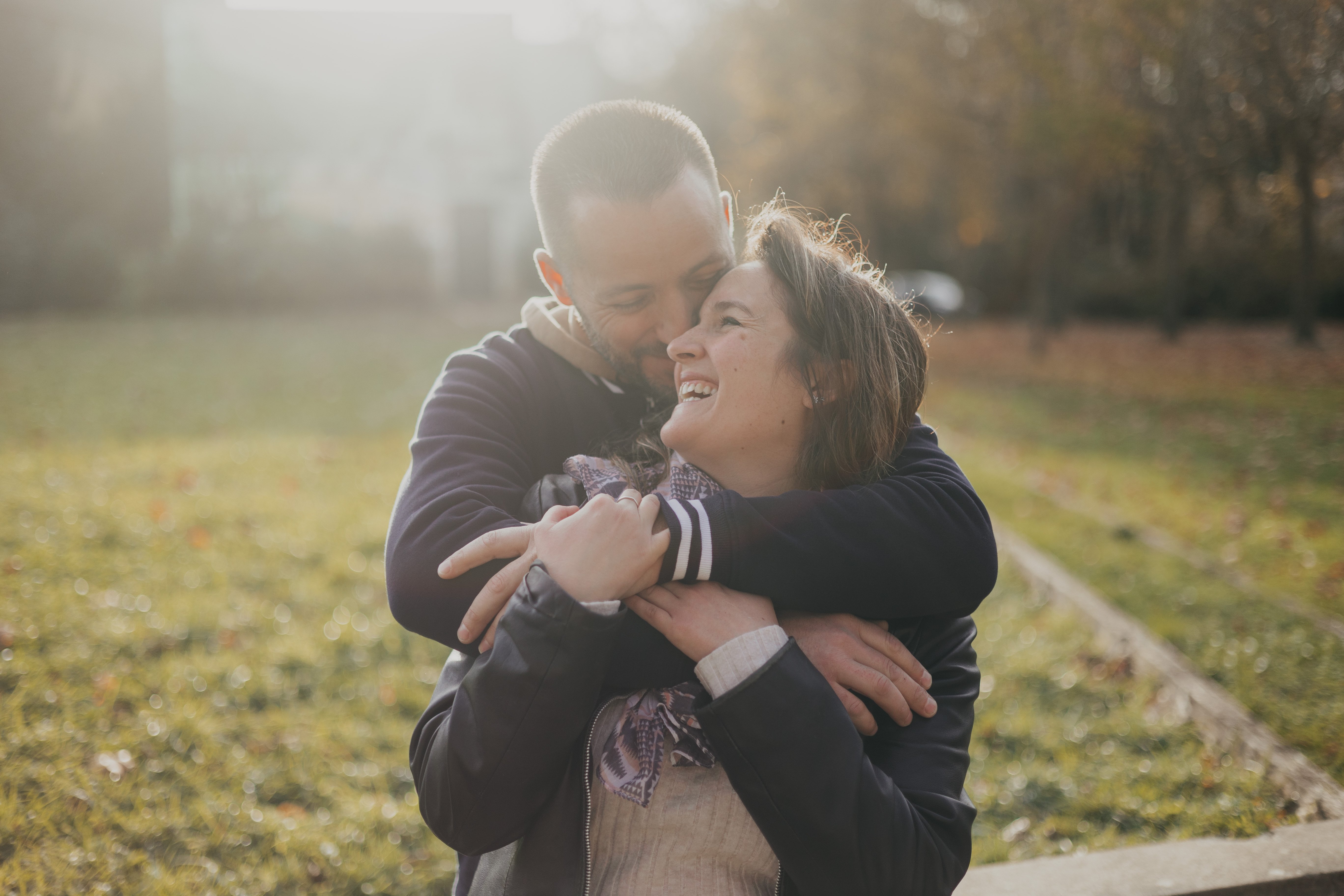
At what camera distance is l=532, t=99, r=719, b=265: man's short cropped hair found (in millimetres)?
2326

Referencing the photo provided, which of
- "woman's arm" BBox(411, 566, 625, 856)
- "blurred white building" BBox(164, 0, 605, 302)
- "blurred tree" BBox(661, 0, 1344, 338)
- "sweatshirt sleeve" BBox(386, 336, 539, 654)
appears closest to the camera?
"woman's arm" BBox(411, 566, 625, 856)

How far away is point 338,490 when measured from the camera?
25.2 feet

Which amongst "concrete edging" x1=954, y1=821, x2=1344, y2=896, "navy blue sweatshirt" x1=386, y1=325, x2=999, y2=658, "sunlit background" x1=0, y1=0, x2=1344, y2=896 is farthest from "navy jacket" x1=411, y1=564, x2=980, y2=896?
"sunlit background" x1=0, y1=0, x2=1344, y2=896

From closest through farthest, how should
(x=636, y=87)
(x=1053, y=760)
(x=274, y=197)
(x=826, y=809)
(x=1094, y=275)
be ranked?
1. (x=826, y=809)
2. (x=1053, y=760)
3. (x=274, y=197)
4. (x=1094, y=275)
5. (x=636, y=87)

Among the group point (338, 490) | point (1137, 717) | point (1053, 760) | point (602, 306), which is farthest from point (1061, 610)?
point (338, 490)

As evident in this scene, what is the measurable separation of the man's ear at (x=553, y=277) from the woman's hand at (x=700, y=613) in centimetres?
114

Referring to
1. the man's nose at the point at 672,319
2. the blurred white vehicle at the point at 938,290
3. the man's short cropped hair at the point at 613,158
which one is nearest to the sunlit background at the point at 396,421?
the man's nose at the point at 672,319

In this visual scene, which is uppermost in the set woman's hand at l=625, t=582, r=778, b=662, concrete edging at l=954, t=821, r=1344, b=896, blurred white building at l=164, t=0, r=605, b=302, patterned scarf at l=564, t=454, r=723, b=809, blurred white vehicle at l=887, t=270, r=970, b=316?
woman's hand at l=625, t=582, r=778, b=662

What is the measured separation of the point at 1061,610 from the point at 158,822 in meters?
4.75

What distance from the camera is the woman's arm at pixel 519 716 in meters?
1.51

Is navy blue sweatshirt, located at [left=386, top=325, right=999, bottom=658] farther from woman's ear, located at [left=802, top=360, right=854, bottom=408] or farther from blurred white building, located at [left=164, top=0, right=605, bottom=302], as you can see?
blurred white building, located at [left=164, top=0, right=605, bottom=302]

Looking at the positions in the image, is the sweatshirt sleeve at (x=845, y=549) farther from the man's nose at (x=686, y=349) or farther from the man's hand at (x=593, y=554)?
the man's nose at (x=686, y=349)

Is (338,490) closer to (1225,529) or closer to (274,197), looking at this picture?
(1225,529)

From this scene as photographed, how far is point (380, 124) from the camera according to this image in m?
27.8
